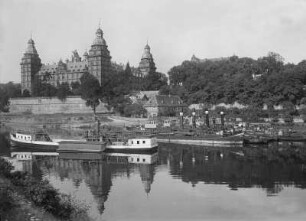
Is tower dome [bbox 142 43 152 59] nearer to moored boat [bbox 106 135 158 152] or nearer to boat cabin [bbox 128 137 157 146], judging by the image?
moored boat [bbox 106 135 158 152]

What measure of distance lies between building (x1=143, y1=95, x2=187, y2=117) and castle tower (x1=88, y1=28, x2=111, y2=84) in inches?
896

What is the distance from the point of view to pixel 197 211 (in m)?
23.6

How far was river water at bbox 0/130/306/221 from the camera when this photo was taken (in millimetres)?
Answer: 23812

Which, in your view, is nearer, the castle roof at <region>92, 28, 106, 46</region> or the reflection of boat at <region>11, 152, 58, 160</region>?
the reflection of boat at <region>11, 152, 58, 160</region>

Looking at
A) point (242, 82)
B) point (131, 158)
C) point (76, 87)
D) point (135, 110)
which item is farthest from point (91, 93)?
point (131, 158)

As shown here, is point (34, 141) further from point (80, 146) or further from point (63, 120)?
point (63, 120)

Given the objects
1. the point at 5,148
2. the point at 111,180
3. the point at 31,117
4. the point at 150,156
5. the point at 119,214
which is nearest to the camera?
the point at 119,214

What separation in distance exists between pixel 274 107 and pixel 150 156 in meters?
40.5

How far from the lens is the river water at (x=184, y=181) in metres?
23.8

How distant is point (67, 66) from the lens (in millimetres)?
114688

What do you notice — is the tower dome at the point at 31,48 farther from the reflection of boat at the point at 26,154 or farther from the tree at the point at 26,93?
the reflection of boat at the point at 26,154

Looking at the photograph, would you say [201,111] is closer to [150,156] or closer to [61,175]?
[150,156]

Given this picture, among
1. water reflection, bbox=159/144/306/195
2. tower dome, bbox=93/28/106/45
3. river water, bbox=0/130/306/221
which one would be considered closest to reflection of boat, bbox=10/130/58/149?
river water, bbox=0/130/306/221

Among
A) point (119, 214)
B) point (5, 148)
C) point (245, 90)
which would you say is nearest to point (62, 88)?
point (245, 90)
